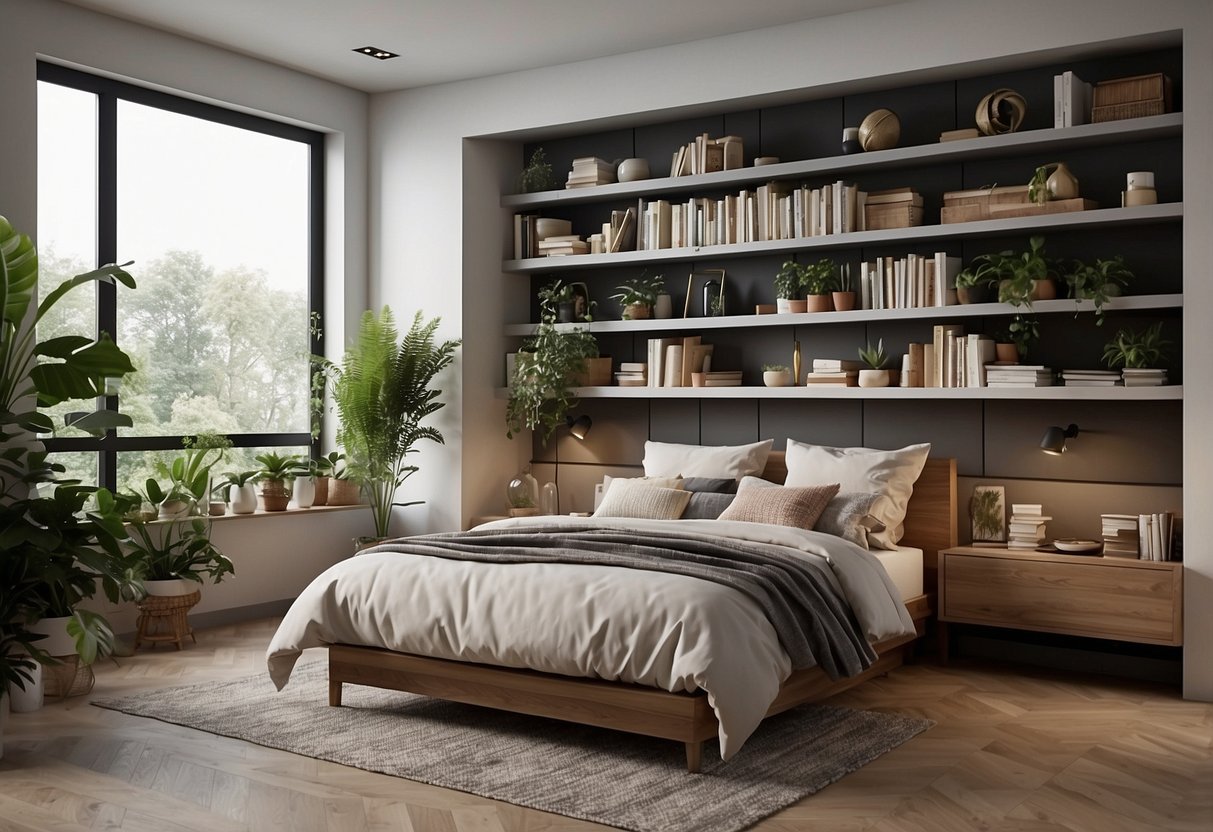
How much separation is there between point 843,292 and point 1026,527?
1423 millimetres

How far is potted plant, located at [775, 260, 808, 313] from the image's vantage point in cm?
600

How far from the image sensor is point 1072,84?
17.2ft

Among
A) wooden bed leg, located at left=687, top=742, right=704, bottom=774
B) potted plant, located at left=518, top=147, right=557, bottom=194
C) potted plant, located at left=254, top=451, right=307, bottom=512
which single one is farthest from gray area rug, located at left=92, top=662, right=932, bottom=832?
potted plant, located at left=518, top=147, right=557, bottom=194

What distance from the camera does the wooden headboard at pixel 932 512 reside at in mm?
5605

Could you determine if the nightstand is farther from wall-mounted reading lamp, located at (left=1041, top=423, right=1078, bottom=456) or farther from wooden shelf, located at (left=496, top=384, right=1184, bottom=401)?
wooden shelf, located at (left=496, top=384, right=1184, bottom=401)

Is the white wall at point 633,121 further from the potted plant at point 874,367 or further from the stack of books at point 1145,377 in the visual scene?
the potted plant at point 874,367

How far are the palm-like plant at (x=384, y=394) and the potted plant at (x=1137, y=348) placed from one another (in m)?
3.45

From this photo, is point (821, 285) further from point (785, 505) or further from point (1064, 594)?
point (1064, 594)

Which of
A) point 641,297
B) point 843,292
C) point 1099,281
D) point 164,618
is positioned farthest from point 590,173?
point 164,618

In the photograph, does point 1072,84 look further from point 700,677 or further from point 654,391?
point 700,677

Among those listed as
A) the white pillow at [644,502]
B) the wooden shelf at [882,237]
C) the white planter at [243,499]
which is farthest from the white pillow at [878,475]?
the white planter at [243,499]

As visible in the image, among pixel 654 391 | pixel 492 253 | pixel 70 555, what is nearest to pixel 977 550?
pixel 654 391

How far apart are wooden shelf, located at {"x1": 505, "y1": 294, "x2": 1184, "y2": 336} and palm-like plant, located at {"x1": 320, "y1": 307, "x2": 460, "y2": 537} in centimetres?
58

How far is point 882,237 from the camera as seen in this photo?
5711 millimetres
